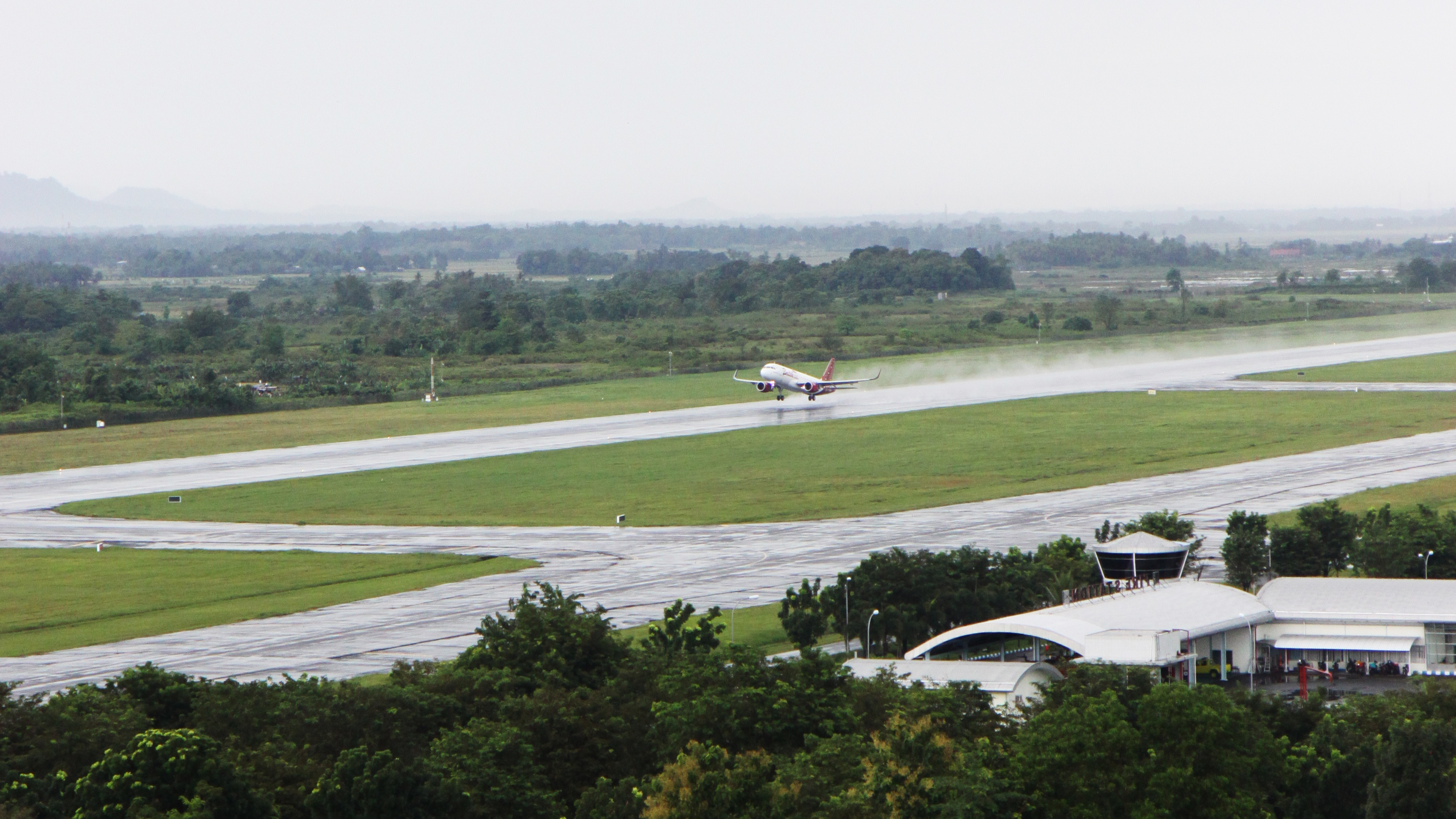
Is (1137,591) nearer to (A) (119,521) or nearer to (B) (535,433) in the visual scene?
(A) (119,521)

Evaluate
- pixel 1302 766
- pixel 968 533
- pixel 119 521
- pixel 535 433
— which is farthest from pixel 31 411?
pixel 1302 766

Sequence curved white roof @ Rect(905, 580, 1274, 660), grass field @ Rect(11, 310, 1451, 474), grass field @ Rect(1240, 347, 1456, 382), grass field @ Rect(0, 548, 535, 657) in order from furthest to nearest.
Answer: grass field @ Rect(1240, 347, 1456, 382) → grass field @ Rect(11, 310, 1451, 474) → grass field @ Rect(0, 548, 535, 657) → curved white roof @ Rect(905, 580, 1274, 660)

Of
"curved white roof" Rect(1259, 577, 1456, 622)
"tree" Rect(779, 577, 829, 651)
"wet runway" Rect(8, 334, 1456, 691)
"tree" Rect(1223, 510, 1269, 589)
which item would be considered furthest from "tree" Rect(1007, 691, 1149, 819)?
"tree" Rect(1223, 510, 1269, 589)

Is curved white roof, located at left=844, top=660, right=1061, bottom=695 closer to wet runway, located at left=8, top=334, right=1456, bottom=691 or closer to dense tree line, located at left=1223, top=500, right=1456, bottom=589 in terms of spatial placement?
wet runway, located at left=8, top=334, right=1456, bottom=691

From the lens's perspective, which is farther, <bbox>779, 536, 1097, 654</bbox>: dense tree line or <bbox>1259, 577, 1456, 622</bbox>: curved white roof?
<bbox>779, 536, 1097, 654</bbox>: dense tree line

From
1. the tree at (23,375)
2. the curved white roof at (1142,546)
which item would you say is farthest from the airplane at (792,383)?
the curved white roof at (1142,546)

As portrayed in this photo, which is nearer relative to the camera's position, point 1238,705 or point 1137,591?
point 1238,705

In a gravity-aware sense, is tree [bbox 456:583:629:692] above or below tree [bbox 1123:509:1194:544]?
above

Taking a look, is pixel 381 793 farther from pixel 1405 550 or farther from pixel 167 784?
pixel 1405 550
